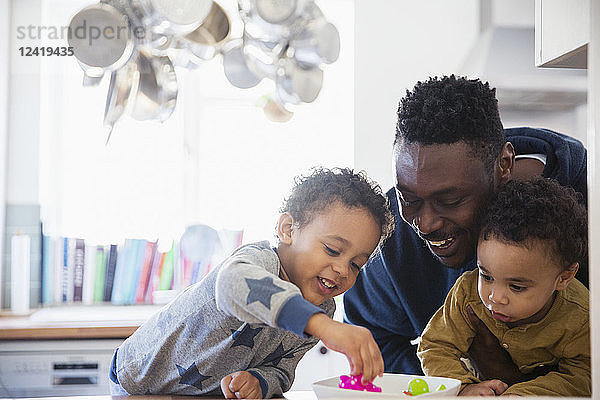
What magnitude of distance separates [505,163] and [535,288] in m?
0.17

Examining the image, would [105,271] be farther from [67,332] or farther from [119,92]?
[119,92]

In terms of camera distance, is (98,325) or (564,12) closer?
(564,12)

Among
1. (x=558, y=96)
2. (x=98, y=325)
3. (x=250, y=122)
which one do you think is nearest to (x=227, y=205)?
(x=250, y=122)

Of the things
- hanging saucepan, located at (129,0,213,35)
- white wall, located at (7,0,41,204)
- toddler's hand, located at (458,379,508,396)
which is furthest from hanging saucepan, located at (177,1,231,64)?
toddler's hand, located at (458,379,508,396)

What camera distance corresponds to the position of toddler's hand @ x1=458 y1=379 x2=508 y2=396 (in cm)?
75

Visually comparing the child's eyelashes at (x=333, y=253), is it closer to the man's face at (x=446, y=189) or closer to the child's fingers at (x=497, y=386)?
the man's face at (x=446, y=189)

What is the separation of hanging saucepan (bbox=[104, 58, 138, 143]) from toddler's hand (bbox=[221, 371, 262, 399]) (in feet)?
1.10

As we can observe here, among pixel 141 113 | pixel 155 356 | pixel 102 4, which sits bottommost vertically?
pixel 155 356

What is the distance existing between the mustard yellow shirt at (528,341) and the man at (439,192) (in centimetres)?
2

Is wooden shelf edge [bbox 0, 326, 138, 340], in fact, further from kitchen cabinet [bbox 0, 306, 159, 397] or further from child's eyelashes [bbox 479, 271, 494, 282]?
child's eyelashes [bbox 479, 271, 494, 282]

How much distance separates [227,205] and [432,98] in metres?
0.30

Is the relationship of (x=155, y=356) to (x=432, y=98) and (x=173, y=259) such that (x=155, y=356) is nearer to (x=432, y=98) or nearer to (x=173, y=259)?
(x=173, y=259)

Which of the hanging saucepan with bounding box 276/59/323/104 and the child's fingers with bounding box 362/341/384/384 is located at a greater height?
the hanging saucepan with bounding box 276/59/323/104

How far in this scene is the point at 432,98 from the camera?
0.84 meters
